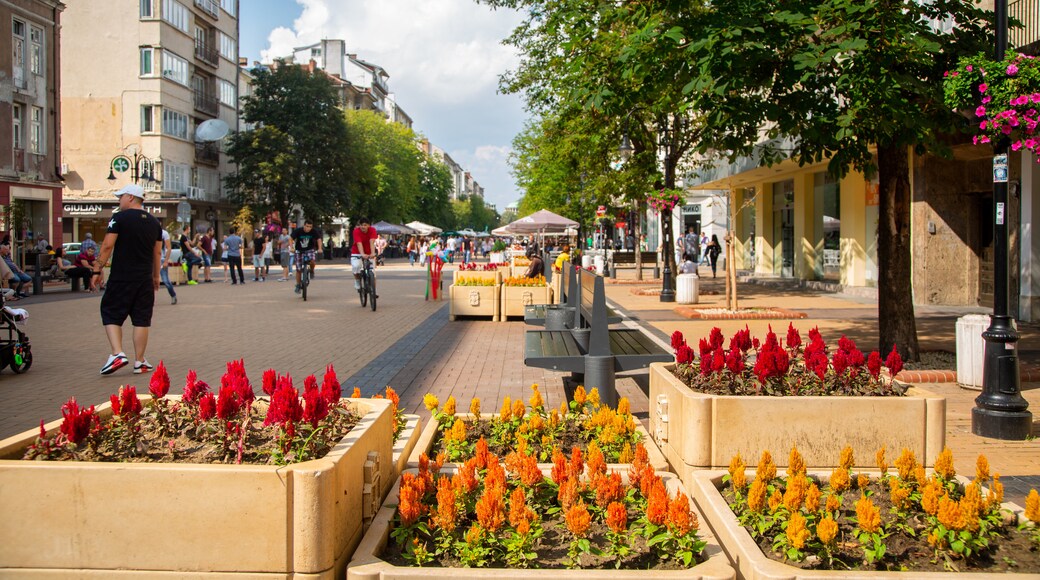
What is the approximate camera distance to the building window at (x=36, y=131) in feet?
106

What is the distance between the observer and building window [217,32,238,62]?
59250 mm

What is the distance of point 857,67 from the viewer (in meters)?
8.36

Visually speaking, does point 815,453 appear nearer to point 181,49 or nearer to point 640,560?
point 640,560

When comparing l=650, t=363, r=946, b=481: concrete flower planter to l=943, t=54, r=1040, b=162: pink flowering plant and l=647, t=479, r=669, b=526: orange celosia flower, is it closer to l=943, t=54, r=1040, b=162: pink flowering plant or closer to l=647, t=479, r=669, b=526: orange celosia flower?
l=647, t=479, r=669, b=526: orange celosia flower

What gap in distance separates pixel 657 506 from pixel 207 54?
59.4 meters

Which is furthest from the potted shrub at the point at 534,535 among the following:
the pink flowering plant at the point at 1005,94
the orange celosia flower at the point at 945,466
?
the pink flowering plant at the point at 1005,94

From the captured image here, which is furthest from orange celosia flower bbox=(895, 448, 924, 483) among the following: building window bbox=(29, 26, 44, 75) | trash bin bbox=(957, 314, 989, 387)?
building window bbox=(29, 26, 44, 75)

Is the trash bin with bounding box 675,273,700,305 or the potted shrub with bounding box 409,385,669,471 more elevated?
the trash bin with bounding box 675,273,700,305

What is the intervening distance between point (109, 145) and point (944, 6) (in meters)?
48.7

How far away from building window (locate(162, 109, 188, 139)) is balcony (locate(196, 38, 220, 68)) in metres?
4.39

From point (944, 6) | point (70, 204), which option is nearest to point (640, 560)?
point (944, 6)

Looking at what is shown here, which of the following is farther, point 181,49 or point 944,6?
point 181,49

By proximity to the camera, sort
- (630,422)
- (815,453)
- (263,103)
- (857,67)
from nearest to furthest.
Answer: (815,453), (630,422), (857,67), (263,103)

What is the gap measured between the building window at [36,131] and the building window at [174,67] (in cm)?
1793
